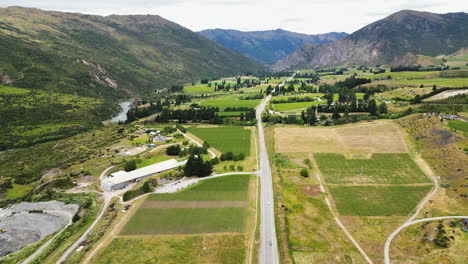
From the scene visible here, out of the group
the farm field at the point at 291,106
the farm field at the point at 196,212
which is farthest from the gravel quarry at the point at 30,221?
the farm field at the point at 291,106

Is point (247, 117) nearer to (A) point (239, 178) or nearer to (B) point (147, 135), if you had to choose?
(B) point (147, 135)

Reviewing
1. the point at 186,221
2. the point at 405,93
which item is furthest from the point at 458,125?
the point at 186,221

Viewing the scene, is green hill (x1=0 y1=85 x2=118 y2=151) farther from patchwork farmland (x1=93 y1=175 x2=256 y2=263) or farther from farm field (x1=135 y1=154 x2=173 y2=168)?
patchwork farmland (x1=93 y1=175 x2=256 y2=263)

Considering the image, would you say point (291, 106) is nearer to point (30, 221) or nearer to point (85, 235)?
point (85, 235)

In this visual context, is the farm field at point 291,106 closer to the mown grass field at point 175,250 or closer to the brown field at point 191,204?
the brown field at point 191,204

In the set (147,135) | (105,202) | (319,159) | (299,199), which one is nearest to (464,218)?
(299,199)

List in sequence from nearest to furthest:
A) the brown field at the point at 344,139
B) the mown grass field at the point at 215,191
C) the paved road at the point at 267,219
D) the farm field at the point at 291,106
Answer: the paved road at the point at 267,219
the mown grass field at the point at 215,191
the brown field at the point at 344,139
the farm field at the point at 291,106
